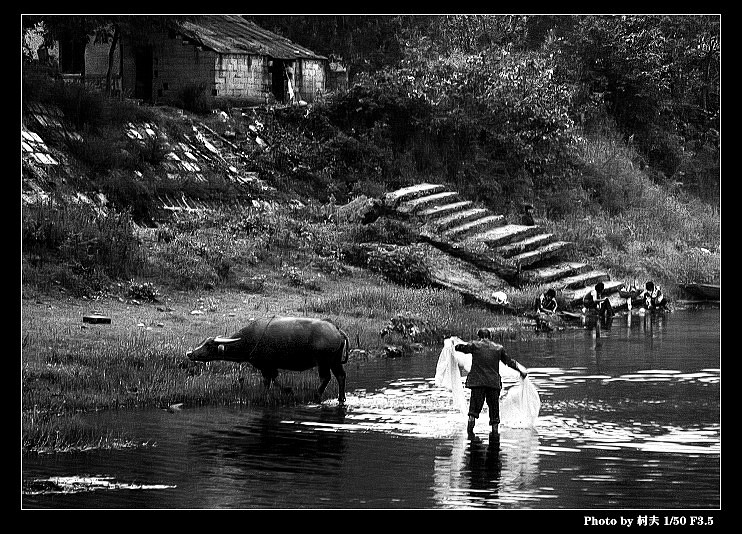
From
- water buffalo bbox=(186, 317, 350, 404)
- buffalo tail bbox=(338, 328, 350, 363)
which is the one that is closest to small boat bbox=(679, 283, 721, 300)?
buffalo tail bbox=(338, 328, 350, 363)

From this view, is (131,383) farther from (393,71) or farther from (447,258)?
(393,71)

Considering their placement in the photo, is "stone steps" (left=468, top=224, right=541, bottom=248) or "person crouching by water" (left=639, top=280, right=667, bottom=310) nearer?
"person crouching by water" (left=639, top=280, right=667, bottom=310)

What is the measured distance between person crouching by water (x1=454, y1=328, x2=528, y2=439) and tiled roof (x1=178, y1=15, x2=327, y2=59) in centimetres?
2942

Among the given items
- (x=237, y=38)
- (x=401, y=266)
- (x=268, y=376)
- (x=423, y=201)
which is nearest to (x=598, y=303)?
(x=401, y=266)

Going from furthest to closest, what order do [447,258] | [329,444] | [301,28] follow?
[301,28] < [447,258] < [329,444]

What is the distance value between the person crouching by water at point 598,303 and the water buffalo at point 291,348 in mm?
12485

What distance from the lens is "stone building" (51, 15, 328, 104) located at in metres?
49.2

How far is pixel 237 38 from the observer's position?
167 feet

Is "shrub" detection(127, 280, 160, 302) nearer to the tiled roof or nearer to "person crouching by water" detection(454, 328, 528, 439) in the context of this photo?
"person crouching by water" detection(454, 328, 528, 439)

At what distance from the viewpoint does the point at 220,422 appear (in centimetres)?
2189

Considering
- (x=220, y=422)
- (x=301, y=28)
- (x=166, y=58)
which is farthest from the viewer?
(x=301, y=28)

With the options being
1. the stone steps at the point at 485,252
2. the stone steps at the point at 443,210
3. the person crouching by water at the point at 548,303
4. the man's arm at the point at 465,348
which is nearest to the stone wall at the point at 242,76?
the stone steps at the point at 485,252

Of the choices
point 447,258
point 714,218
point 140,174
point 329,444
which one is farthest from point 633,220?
point 329,444

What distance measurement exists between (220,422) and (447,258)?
1773cm
